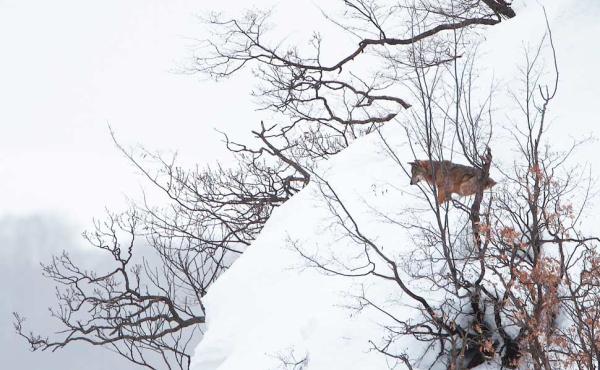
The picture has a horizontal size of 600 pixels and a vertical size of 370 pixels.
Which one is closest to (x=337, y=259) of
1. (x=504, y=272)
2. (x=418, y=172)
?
(x=418, y=172)

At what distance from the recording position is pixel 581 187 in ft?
24.1

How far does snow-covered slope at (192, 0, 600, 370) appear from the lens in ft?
24.0

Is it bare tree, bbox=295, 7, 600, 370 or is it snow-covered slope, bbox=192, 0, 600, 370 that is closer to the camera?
bare tree, bbox=295, 7, 600, 370

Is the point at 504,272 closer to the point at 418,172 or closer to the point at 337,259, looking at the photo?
the point at 418,172

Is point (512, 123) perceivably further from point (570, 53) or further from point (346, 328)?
point (346, 328)

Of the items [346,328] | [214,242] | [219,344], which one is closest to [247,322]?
[219,344]

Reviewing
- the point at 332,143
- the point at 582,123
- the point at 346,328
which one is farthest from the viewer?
the point at 332,143

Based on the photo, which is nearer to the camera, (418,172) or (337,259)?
(418,172)

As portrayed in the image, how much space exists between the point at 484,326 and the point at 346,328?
4.75 feet

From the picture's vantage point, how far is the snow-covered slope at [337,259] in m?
7.30

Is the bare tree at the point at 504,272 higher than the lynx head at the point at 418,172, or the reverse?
the lynx head at the point at 418,172

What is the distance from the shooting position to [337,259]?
7973 mm

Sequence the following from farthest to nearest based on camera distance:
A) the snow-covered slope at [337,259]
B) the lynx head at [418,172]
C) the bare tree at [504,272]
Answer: the lynx head at [418,172] < the snow-covered slope at [337,259] < the bare tree at [504,272]

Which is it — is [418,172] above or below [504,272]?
above
